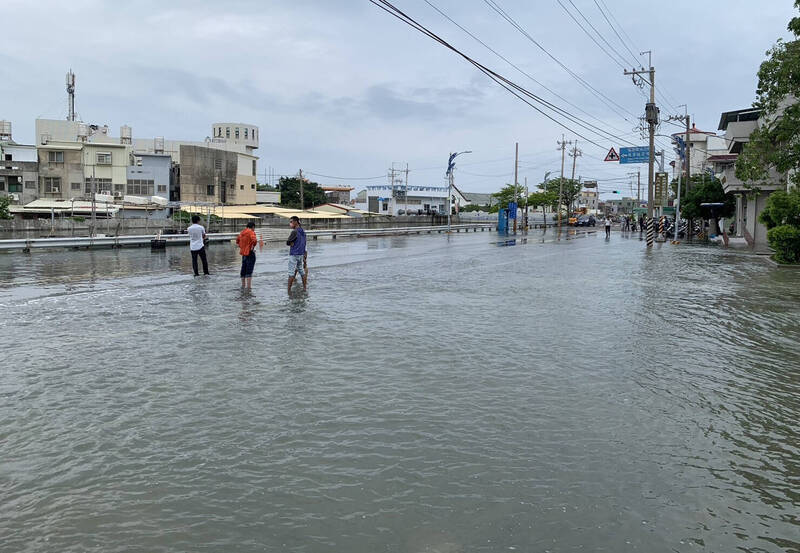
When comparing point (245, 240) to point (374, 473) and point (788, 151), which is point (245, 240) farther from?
point (788, 151)

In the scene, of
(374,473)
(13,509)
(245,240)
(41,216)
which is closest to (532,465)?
(374,473)

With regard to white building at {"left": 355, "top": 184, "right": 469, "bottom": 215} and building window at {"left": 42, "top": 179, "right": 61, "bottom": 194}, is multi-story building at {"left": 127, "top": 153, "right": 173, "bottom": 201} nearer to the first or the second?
building window at {"left": 42, "top": 179, "right": 61, "bottom": 194}

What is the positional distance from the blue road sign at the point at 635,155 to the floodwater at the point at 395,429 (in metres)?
Result: 38.9

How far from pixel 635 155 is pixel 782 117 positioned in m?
24.6

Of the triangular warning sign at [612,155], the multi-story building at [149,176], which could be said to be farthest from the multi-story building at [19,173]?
the triangular warning sign at [612,155]

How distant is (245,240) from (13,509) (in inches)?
457

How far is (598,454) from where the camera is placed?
17.2 ft

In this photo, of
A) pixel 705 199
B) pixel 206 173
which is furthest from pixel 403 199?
pixel 705 199

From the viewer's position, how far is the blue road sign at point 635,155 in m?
49.1

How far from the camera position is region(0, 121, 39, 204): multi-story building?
202ft

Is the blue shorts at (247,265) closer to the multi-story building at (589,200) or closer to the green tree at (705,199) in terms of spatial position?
the green tree at (705,199)

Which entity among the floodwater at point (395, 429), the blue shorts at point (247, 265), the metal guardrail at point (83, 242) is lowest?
the floodwater at point (395, 429)

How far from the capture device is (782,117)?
987 inches

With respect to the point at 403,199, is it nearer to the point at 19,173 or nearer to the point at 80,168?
the point at 80,168
